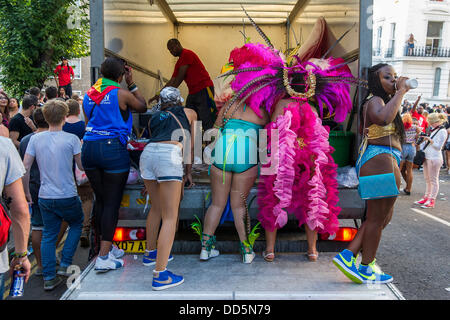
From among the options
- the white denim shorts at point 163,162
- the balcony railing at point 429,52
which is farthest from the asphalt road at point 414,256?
the balcony railing at point 429,52

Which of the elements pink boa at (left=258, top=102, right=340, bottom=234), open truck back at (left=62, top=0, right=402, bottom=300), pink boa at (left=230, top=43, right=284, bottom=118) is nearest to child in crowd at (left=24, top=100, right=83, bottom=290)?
open truck back at (left=62, top=0, right=402, bottom=300)

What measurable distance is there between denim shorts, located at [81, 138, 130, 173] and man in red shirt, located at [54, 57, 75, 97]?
7568 millimetres

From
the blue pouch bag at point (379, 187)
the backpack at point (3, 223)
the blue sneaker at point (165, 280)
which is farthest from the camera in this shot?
the blue pouch bag at point (379, 187)

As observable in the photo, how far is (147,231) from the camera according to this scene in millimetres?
3414

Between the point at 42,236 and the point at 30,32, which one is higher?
the point at 30,32

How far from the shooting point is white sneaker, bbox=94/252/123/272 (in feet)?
10.1

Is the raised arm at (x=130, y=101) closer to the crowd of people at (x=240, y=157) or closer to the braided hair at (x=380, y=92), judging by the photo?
the crowd of people at (x=240, y=157)

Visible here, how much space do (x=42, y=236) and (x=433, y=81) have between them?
31.6 meters

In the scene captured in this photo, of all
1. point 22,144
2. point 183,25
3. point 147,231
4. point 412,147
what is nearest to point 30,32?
point 183,25

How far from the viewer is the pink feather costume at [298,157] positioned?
3256 mm

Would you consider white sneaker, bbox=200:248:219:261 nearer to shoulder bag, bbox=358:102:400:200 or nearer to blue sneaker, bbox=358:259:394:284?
blue sneaker, bbox=358:259:394:284

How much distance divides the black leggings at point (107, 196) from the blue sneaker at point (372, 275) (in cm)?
211
